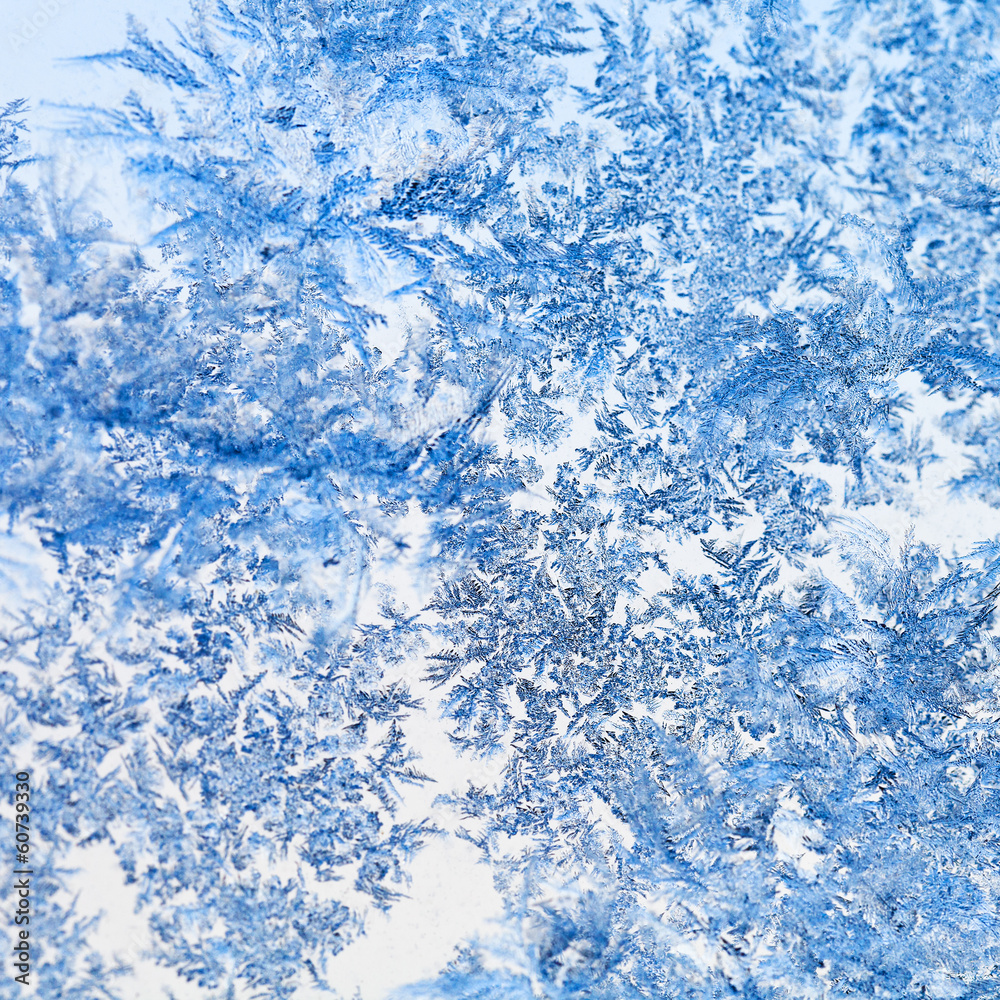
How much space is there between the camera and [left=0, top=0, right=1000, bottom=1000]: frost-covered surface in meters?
1.66

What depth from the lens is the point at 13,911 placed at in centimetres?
161

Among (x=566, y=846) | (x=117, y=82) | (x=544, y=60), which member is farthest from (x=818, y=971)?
(x=117, y=82)

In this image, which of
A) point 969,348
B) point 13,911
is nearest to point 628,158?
point 969,348

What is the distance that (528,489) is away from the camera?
68.9 inches

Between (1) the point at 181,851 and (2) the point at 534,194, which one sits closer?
(1) the point at 181,851

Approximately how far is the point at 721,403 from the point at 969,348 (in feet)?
2.06

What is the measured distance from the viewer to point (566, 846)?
1.68 m

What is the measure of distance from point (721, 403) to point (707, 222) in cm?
45

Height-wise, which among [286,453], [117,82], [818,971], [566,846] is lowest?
[818,971]

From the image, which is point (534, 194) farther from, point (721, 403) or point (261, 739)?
point (261, 739)

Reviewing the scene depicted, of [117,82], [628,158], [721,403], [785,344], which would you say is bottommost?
[721,403]

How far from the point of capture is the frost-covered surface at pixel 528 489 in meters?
1.66

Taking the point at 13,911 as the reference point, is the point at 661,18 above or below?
above

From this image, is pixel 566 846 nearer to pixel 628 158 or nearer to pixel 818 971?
pixel 818 971
